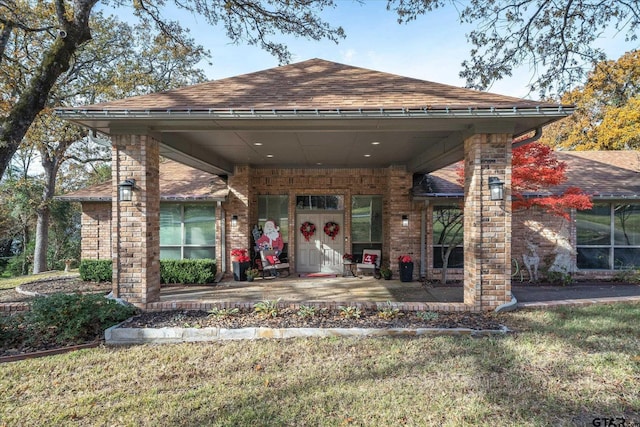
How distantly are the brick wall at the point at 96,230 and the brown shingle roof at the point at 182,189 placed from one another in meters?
0.44

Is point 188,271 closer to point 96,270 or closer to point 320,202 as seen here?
point 96,270

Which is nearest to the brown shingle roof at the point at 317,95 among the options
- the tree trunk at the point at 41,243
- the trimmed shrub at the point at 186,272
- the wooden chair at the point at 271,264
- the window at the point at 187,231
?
the window at the point at 187,231

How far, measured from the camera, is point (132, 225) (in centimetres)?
519

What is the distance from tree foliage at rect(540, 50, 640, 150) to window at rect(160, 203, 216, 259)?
1389cm

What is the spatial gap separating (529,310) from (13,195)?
18.9m

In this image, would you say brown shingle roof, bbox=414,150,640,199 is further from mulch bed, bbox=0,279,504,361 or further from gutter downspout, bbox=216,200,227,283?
gutter downspout, bbox=216,200,227,283

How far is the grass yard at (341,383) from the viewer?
2.65 meters

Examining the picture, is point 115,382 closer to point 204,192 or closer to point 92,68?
point 204,192

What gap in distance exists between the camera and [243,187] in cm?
952

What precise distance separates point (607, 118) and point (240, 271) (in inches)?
692

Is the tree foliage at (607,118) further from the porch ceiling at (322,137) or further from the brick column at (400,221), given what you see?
the porch ceiling at (322,137)

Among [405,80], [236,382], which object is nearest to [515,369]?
[236,382]

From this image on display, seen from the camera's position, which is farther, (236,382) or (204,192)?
(204,192)

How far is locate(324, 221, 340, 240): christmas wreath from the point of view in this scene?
1020cm
